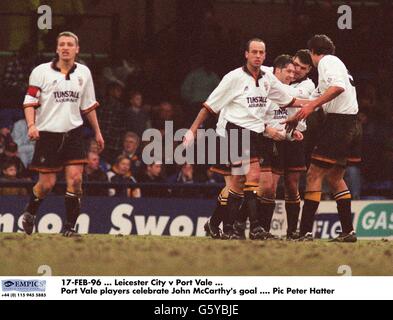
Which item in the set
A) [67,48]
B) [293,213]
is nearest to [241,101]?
[293,213]

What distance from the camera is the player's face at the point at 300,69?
1213cm

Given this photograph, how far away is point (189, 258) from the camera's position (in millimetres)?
10961

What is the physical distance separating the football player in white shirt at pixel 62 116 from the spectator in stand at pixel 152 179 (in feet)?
9.58

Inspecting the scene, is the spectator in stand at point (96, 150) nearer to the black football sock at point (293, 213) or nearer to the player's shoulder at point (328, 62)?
the black football sock at point (293, 213)

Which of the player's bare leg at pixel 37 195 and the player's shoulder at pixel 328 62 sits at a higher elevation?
the player's shoulder at pixel 328 62

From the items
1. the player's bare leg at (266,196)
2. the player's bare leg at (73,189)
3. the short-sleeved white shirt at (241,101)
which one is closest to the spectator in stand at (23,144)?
the player's bare leg at (73,189)

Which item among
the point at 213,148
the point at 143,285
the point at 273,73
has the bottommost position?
the point at 143,285

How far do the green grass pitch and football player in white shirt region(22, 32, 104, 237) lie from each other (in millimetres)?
504

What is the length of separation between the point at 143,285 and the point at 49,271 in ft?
2.79

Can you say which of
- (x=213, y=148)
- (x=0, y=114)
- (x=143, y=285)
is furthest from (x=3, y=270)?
(x=0, y=114)

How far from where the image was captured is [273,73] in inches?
475

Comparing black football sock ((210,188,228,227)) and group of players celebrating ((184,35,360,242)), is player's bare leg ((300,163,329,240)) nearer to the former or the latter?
group of players celebrating ((184,35,360,242))

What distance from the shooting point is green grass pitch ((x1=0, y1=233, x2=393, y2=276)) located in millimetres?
10758

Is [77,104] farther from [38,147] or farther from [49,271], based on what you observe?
[49,271]
